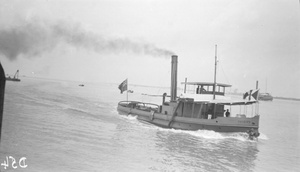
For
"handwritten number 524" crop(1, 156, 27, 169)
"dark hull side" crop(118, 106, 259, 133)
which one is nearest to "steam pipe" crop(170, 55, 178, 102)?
"dark hull side" crop(118, 106, 259, 133)

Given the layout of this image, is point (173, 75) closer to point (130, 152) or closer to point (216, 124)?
point (216, 124)

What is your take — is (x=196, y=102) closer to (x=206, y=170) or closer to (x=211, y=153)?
(x=211, y=153)

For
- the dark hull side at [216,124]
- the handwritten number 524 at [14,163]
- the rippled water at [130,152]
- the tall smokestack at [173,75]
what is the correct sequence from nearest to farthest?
the handwritten number 524 at [14,163] → the rippled water at [130,152] → the dark hull side at [216,124] → the tall smokestack at [173,75]

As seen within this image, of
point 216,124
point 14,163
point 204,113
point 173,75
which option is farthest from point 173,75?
point 14,163

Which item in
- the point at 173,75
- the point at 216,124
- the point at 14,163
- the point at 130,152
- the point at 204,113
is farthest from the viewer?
the point at 173,75

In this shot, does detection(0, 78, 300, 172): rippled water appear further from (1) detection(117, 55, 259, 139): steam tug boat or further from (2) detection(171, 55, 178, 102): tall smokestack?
(2) detection(171, 55, 178, 102): tall smokestack

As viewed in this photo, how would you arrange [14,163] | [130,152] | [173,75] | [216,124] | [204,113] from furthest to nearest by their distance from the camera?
[173,75] < [204,113] < [216,124] < [130,152] < [14,163]

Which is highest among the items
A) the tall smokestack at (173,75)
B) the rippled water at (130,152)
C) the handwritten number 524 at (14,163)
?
the tall smokestack at (173,75)

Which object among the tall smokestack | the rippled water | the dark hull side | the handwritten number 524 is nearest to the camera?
the handwritten number 524

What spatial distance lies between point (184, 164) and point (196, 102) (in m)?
10.8

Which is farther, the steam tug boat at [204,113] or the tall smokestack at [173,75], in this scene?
the tall smokestack at [173,75]

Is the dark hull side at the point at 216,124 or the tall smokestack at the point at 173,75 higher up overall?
the tall smokestack at the point at 173,75

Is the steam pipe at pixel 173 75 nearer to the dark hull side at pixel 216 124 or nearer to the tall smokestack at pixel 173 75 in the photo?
the tall smokestack at pixel 173 75

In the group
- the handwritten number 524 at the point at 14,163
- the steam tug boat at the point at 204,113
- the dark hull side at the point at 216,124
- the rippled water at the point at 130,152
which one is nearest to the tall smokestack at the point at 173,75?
the steam tug boat at the point at 204,113
